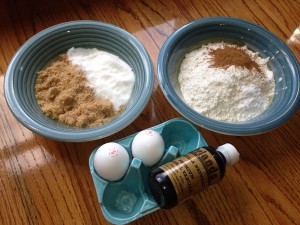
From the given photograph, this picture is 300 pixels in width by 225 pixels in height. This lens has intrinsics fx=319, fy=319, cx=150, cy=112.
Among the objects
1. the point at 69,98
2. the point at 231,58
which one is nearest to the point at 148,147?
the point at 69,98

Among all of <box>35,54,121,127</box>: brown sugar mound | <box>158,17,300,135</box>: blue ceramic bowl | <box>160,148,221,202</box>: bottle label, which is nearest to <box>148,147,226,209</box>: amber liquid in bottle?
<box>160,148,221,202</box>: bottle label

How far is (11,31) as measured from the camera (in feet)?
3.07

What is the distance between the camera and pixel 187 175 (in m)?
0.59

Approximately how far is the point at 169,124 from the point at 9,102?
1.20 feet

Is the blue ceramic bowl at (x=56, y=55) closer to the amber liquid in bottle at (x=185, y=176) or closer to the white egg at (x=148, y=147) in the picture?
the white egg at (x=148, y=147)

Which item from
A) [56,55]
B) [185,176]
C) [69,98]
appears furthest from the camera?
[56,55]

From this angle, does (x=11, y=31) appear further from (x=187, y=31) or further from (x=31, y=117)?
(x=187, y=31)

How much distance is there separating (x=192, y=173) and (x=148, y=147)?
0.36ft

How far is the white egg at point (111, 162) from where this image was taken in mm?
626

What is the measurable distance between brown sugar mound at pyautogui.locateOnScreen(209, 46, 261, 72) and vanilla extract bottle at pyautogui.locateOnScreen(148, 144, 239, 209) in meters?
0.30

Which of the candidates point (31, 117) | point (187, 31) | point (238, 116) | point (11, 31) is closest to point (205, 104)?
point (238, 116)

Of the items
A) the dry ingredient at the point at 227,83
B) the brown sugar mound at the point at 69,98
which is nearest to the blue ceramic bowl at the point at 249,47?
the dry ingredient at the point at 227,83

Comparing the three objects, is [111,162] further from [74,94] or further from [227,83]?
[227,83]

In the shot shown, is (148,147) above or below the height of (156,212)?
above
